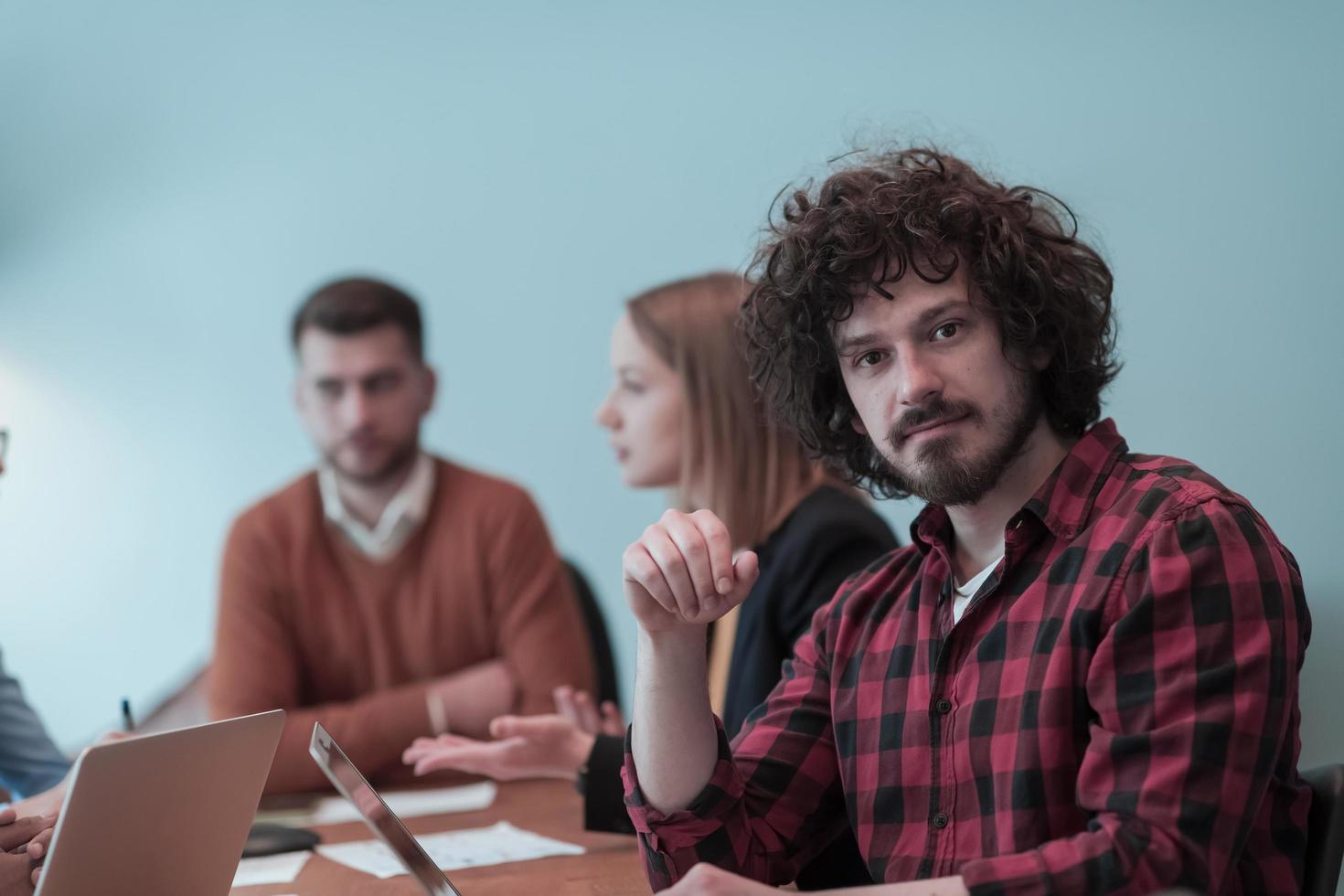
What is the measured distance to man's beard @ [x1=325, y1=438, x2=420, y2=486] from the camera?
3197 mm

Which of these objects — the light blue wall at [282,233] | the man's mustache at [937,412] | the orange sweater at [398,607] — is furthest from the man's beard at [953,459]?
the orange sweater at [398,607]

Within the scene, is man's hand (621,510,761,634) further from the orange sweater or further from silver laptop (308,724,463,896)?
the orange sweater

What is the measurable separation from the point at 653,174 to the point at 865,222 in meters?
1.77

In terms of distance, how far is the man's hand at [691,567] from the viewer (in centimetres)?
123

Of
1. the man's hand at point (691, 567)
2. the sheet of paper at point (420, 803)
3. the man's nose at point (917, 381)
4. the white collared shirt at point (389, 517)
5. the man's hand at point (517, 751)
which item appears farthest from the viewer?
the white collared shirt at point (389, 517)

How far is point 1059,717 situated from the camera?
119 centimetres

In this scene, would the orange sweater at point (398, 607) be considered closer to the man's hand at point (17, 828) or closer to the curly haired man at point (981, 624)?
the curly haired man at point (981, 624)

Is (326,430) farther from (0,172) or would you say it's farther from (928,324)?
(928,324)

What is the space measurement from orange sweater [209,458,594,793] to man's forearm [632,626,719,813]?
1.61 m

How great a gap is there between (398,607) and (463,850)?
1.37 metres

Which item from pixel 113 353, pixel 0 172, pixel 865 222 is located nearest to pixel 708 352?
pixel 865 222

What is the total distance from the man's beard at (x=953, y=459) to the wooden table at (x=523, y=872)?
0.61 metres

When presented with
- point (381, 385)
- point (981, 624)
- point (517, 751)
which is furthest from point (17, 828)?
point (381, 385)

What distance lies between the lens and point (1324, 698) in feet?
6.98
